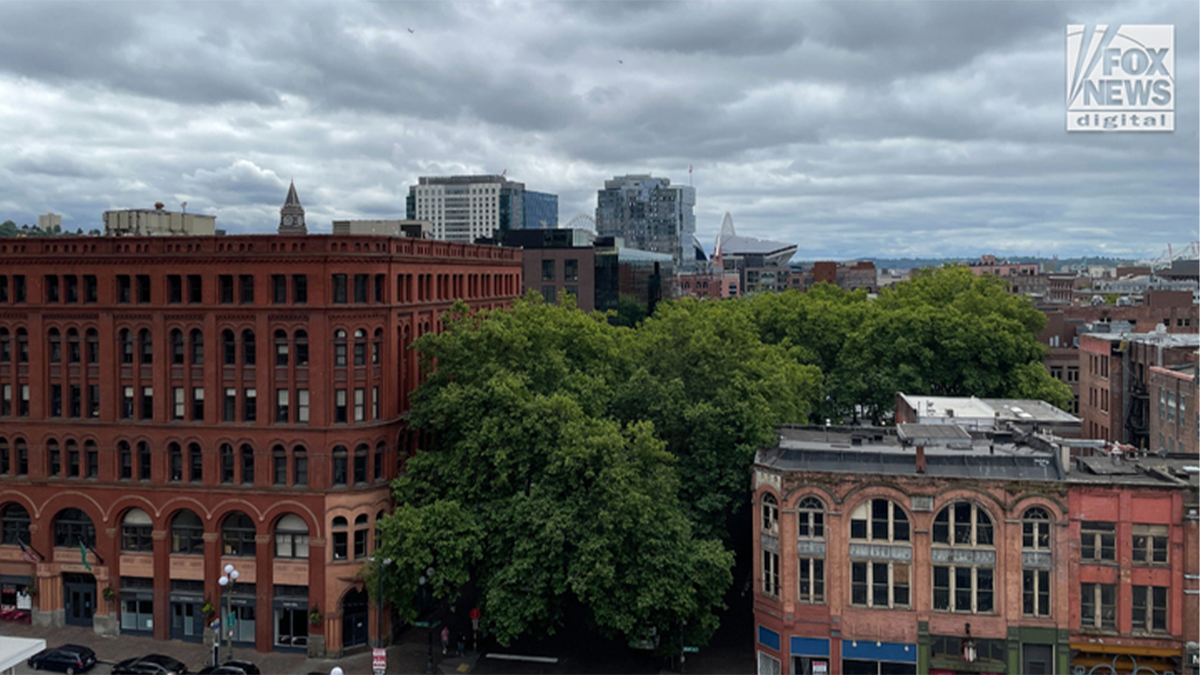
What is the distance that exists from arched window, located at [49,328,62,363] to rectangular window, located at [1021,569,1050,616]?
52905 millimetres

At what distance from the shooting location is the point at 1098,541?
41.1m

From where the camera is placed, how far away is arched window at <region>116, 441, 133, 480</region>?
54.1 m

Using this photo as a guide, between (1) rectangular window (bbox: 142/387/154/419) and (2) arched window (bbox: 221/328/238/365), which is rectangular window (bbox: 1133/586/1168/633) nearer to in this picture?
(2) arched window (bbox: 221/328/238/365)

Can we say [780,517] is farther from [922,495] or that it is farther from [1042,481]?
[1042,481]

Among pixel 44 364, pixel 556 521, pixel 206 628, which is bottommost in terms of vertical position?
pixel 206 628

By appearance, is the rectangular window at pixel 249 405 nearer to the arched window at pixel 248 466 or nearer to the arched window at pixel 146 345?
the arched window at pixel 248 466

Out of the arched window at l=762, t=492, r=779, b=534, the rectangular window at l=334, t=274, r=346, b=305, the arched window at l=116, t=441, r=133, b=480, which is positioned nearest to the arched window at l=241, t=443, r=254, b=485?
the arched window at l=116, t=441, r=133, b=480

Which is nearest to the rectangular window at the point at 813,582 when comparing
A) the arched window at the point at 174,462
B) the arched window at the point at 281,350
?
the arched window at the point at 281,350

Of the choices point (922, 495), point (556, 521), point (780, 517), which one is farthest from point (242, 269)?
point (922, 495)

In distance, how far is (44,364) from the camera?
55031 mm

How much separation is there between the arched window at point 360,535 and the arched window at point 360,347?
8.51 metres

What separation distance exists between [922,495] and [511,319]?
25181 mm

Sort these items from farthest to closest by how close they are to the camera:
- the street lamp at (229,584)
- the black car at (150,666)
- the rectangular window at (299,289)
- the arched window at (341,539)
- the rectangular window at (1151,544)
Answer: the rectangular window at (299,289) < the arched window at (341,539) < the black car at (150,666) < the street lamp at (229,584) < the rectangular window at (1151,544)

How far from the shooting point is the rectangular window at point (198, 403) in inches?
2098
